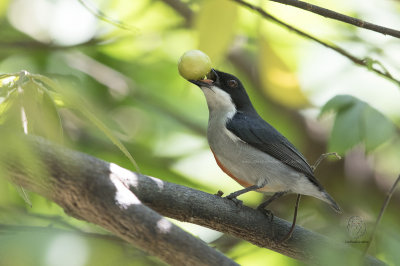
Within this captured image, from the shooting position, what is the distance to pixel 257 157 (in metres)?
3.91

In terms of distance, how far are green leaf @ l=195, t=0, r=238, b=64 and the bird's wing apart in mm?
1343

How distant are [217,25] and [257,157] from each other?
141cm

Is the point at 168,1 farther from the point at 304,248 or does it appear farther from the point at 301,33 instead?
the point at 304,248

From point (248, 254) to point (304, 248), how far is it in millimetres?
675

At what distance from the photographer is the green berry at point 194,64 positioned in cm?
291

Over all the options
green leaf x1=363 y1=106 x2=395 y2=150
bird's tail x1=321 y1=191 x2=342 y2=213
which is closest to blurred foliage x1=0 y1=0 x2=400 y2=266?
bird's tail x1=321 y1=191 x2=342 y2=213

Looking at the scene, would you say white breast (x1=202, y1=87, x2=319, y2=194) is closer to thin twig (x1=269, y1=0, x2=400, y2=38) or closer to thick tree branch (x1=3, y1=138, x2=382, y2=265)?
thin twig (x1=269, y1=0, x2=400, y2=38)

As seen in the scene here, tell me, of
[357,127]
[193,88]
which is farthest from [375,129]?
[193,88]

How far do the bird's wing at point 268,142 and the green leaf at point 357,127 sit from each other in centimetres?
79

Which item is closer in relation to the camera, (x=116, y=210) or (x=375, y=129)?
(x=116, y=210)

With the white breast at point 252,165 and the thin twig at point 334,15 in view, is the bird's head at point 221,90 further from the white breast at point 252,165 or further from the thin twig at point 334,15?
the thin twig at point 334,15

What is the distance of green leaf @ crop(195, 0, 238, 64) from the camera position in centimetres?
268

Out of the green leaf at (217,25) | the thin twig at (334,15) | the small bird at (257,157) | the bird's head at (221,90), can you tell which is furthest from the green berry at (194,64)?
the bird's head at (221,90)

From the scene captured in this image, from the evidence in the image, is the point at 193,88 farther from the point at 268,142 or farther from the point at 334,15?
the point at 334,15
